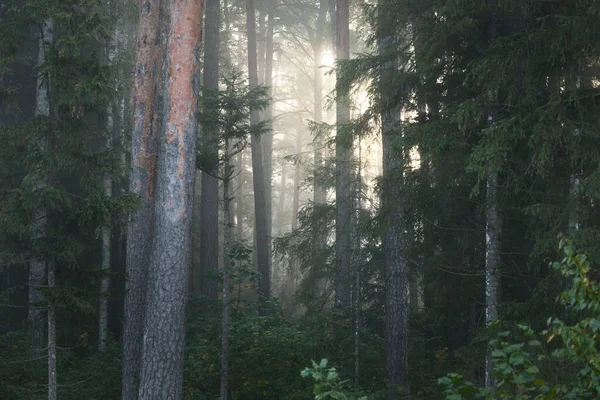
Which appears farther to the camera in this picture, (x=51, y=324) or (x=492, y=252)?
(x=492, y=252)

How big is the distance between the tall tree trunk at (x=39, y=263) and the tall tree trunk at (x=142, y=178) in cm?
153

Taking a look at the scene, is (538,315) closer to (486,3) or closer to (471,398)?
(471,398)

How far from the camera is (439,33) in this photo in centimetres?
988

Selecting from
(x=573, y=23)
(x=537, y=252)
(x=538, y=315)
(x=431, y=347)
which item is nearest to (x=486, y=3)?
(x=573, y=23)

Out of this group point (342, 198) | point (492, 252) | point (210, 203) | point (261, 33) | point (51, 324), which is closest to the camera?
point (51, 324)

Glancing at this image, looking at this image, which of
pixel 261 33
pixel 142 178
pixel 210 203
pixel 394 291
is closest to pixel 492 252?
pixel 394 291

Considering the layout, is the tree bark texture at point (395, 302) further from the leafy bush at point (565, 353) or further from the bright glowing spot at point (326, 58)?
the bright glowing spot at point (326, 58)

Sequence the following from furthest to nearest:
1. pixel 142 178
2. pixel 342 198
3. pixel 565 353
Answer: pixel 342 198, pixel 142 178, pixel 565 353

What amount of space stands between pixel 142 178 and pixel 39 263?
3.82 m

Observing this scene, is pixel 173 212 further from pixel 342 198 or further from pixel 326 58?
pixel 326 58

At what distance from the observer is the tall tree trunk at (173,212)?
33.2 feet

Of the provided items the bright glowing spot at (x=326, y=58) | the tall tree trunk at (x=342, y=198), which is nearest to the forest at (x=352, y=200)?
the tall tree trunk at (x=342, y=198)

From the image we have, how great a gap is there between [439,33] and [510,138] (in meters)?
2.34

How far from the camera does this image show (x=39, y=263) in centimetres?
1412
